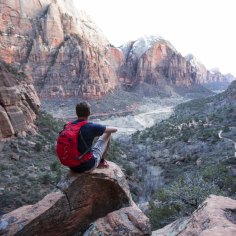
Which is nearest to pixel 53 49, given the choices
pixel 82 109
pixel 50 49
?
pixel 50 49

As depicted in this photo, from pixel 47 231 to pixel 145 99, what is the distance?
7890cm

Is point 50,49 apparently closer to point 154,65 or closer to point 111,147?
point 111,147

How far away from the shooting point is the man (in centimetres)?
542

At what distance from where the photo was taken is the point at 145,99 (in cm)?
8369

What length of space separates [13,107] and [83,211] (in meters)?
12.1

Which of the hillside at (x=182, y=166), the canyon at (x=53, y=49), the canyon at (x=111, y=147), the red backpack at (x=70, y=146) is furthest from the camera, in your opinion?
the canyon at (x=53, y=49)

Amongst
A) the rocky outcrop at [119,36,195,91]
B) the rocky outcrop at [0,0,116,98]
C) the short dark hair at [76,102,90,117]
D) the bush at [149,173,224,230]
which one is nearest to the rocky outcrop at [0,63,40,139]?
the bush at [149,173,224,230]

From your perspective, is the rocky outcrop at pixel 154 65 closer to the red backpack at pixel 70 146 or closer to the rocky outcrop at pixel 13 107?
the rocky outcrop at pixel 13 107

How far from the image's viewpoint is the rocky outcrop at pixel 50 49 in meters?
59.2

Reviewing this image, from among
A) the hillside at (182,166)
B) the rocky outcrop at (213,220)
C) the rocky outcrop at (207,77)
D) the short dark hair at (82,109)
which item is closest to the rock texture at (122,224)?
the rocky outcrop at (213,220)

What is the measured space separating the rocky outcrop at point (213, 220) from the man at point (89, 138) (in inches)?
79.7

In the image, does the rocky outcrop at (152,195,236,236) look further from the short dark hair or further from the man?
the short dark hair

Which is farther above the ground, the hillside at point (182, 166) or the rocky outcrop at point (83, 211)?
the rocky outcrop at point (83, 211)

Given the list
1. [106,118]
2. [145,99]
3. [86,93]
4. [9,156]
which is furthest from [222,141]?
[145,99]
